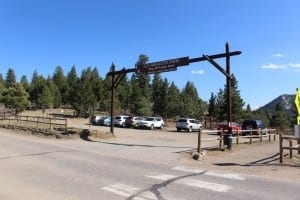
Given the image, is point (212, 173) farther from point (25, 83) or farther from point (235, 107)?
point (25, 83)

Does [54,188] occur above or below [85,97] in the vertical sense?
below

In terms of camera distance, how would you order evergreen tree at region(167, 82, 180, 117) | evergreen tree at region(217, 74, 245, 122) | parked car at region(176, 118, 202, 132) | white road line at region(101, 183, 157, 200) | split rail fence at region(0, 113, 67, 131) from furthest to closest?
evergreen tree at region(167, 82, 180, 117) < evergreen tree at region(217, 74, 245, 122) < parked car at region(176, 118, 202, 132) < split rail fence at region(0, 113, 67, 131) < white road line at region(101, 183, 157, 200)

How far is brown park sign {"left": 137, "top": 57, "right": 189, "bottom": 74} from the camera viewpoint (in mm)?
26719

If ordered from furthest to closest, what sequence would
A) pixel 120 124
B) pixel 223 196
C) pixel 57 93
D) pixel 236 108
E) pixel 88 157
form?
pixel 57 93 < pixel 236 108 < pixel 120 124 < pixel 88 157 < pixel 223 196

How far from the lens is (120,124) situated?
54.2m

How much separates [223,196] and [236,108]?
228 ft

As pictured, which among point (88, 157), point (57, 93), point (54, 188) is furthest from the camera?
point (57, 93)

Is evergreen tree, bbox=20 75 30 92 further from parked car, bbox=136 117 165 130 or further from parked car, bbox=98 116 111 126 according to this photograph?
parked car, bbox=136 117 165 130

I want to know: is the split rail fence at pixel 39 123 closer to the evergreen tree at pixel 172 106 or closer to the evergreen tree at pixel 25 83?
the evergreen tree at pixel 172 106

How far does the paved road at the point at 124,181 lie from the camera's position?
10438 mm

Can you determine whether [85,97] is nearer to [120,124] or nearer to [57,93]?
[120,124]

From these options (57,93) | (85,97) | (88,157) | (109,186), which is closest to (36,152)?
(88,157)

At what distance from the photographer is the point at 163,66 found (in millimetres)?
27797

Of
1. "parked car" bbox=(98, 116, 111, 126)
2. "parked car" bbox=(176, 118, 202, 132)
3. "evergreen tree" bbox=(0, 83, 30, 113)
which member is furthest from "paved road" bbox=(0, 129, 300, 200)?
"evergreen tree" bbox=(0, 83, 30, 113)
